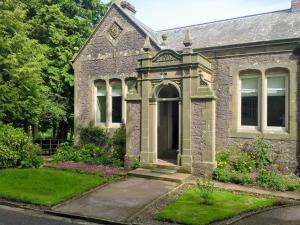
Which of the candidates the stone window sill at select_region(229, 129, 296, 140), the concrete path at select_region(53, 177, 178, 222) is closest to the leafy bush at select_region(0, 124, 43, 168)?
the concrete path at select_region(53, 177, 178, 222)

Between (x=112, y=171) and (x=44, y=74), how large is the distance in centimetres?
1148

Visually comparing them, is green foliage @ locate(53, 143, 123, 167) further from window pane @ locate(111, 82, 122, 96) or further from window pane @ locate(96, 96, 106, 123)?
window pane @ locate(111, 82, 122, 96)

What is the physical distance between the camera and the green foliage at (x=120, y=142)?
1700 cm

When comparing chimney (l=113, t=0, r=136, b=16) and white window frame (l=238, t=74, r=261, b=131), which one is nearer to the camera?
white window frame (l=238, t=74, r=261, b=131)

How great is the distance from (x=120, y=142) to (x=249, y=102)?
717 centimetres

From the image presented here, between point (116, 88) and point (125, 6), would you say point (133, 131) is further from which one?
point (125, 6)

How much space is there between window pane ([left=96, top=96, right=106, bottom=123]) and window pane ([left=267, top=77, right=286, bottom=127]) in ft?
31.3

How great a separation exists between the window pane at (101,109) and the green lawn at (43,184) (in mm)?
5331

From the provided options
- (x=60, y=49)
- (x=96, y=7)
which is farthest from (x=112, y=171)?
(x=96, y=7)

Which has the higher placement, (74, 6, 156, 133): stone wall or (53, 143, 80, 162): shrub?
(74, 6, 156, 133): stone wall

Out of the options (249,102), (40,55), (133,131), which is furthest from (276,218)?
(40,55)

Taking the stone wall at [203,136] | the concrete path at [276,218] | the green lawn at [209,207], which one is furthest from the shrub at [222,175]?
the concrete path at [276,218]

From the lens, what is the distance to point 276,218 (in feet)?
28.5

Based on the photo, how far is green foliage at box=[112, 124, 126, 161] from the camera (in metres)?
17.0
